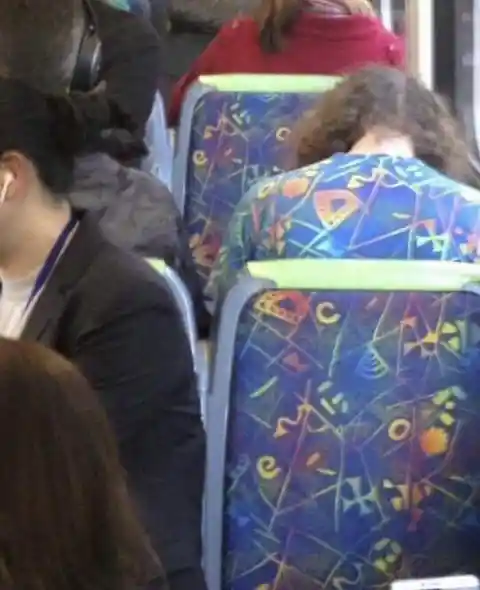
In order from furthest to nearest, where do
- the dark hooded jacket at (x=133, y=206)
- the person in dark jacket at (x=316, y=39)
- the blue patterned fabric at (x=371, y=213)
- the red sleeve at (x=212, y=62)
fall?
the red sleeve at (x=212, y=62)
the person in dark jacket at (x=316, y=39)
the dark hooded jacket at (x=133, y=206)
the blue patterned fabric at (x=371, y=213)

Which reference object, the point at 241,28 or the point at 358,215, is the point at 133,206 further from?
the point at 241,28

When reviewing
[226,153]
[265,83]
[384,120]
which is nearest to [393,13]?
[265,83]

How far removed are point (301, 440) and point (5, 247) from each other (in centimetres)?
50

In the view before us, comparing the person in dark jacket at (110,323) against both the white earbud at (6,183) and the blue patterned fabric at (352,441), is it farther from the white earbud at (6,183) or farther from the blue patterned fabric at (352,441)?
the blue patterned fabric at (352,441)

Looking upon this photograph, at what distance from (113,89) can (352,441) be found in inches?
47.1

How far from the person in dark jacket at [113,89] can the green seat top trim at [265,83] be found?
163 millimetres

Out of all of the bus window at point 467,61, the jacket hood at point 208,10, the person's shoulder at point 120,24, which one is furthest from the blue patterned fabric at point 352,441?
the jacket hood at point 208,10

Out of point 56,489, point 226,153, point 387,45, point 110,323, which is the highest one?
point 56,489

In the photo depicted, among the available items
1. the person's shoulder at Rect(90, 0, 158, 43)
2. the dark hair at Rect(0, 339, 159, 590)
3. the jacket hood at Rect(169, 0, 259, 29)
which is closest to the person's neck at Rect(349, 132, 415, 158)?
the person's shoulder at Rect(90, 0, 158, 43)

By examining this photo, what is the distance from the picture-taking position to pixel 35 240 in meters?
1.56

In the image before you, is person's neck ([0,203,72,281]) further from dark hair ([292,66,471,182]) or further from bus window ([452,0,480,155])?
bus window ([452,0,480,155])

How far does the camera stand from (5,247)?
1563mm

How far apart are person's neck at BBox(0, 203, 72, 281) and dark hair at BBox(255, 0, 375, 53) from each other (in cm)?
164

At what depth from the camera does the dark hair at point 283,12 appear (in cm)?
310
